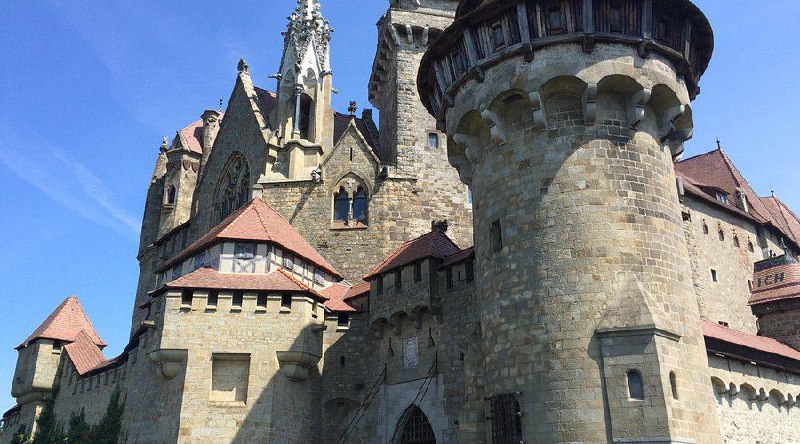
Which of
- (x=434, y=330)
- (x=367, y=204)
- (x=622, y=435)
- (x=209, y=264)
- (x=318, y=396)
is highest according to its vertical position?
(x=367, y=204)

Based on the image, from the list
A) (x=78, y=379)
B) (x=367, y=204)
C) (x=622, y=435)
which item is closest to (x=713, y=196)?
(x=367, y=204)

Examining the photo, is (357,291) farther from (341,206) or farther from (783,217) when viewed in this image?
(783,217)


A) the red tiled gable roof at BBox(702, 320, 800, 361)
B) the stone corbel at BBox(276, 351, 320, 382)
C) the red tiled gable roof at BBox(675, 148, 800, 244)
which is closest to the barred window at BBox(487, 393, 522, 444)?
the red tiled gable roof at BBox(702, 320, 800, 361)

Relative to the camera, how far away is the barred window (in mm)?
14133

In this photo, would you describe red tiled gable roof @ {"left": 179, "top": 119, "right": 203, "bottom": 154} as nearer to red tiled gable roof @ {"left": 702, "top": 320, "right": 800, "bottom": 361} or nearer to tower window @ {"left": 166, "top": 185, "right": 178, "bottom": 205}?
tower window @ {"left": 166, "top": 185, "right": 178, "bottom": 205}

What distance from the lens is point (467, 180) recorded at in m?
18.6

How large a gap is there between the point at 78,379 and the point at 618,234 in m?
29.1

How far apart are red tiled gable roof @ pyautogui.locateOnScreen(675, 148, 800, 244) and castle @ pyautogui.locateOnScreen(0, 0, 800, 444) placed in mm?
485

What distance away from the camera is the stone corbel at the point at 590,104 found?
1516 cm

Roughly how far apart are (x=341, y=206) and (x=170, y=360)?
1165 centimetres

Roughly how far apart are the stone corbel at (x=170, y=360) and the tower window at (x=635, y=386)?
13813 millimetres

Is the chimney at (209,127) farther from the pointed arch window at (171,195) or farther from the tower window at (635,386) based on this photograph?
the tower window at (635,386)

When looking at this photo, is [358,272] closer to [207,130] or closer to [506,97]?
[506,97]

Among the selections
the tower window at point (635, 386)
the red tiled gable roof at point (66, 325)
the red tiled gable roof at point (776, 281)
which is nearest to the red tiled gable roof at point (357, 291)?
the tower window at point (635, 386)
